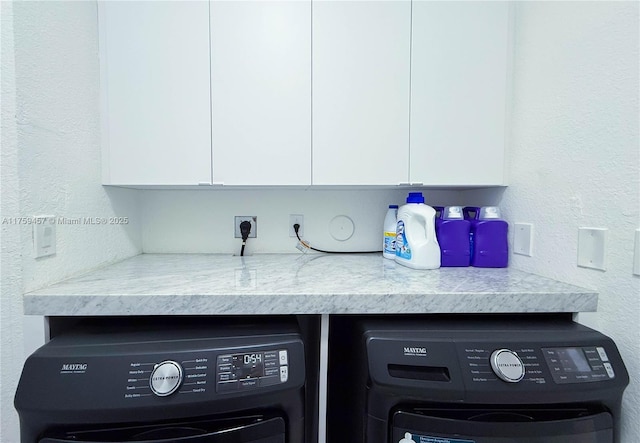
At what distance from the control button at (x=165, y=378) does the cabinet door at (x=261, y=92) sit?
2.28 ft

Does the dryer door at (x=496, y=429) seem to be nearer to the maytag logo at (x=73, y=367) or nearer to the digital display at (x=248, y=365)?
the digital display at (x=248, y=365)

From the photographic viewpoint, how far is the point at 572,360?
69cm

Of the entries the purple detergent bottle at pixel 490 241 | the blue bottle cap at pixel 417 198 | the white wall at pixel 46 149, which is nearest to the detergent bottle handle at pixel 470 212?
the purple detergent bottle at pixel 490 241

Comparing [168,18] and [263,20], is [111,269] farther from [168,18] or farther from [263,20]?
[263,20]

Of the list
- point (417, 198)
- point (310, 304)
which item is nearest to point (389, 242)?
point (417, 198)

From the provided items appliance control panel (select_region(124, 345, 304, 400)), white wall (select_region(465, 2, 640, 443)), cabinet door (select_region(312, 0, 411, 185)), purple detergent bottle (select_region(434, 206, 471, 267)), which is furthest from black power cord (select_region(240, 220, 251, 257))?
white wall (select_region(465, 2, 640, 443))

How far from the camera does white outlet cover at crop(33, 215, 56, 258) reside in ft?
2.59

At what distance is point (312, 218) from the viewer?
4.73 feet

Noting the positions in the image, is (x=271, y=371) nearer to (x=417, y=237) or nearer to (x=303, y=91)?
(x=417, y=237)

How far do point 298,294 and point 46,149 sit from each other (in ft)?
2.79

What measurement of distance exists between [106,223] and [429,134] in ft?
4.40

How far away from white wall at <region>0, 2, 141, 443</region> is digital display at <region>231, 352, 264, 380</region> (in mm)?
570

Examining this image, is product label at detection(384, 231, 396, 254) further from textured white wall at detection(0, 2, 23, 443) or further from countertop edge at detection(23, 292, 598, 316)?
textured white wall at detection(0, 2, 23, 443)

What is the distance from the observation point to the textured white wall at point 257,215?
4.65 feet
